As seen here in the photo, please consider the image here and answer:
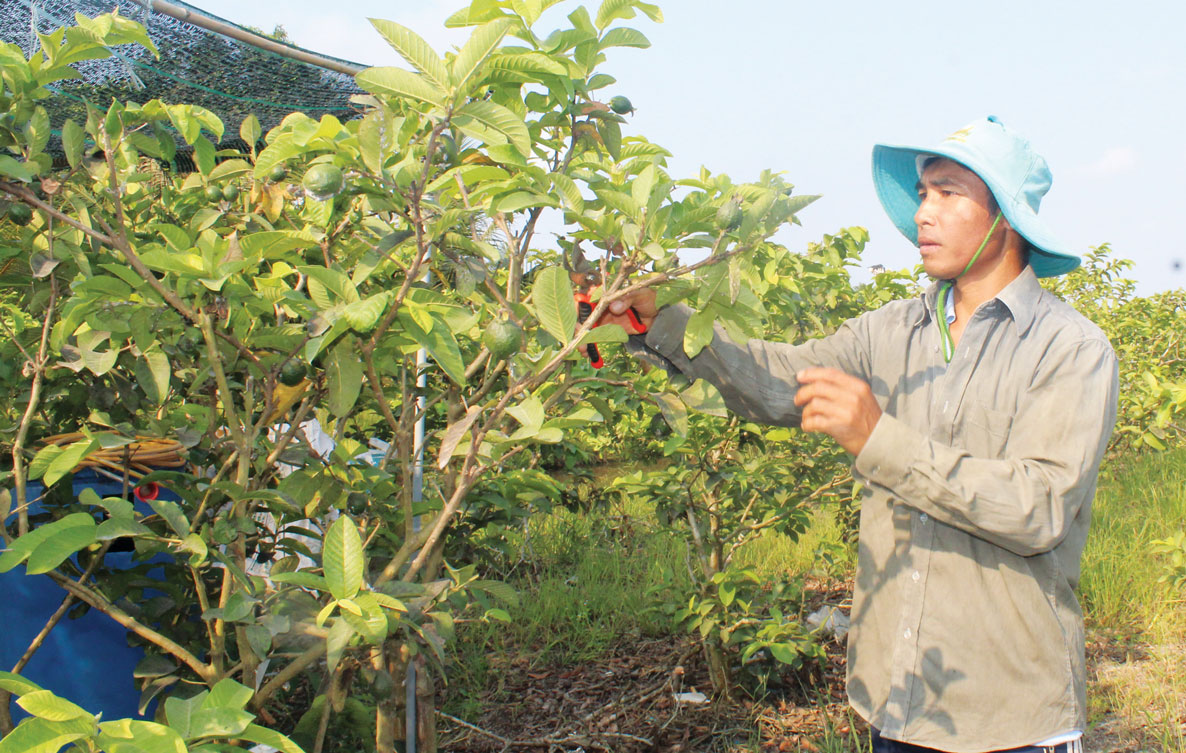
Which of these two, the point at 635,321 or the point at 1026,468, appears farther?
the point at 635,321

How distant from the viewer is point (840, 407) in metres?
1.38

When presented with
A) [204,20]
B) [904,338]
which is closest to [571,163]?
[904,338]

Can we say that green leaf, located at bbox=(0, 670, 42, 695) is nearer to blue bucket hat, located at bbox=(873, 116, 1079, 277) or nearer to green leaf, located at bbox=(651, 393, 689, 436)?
green leaf, located at bbox=(651, 393, 689, 436)

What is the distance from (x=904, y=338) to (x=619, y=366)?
4.16 feet

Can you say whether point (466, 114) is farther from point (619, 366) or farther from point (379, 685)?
point (619, 366)

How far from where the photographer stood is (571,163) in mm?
1464

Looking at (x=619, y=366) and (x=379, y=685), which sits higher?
(x=619, y=366)

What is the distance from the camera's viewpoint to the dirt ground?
2.59 metres

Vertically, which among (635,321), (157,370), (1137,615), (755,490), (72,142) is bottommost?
(1137,615)

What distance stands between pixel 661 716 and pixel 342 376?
6.24 ft

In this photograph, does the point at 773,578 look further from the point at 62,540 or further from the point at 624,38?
the point at 62,540

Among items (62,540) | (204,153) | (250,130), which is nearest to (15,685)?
(62,540)

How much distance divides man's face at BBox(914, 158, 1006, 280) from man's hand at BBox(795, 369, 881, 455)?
0.36 meters

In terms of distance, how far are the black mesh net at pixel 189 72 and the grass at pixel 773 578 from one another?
8.24 feet
